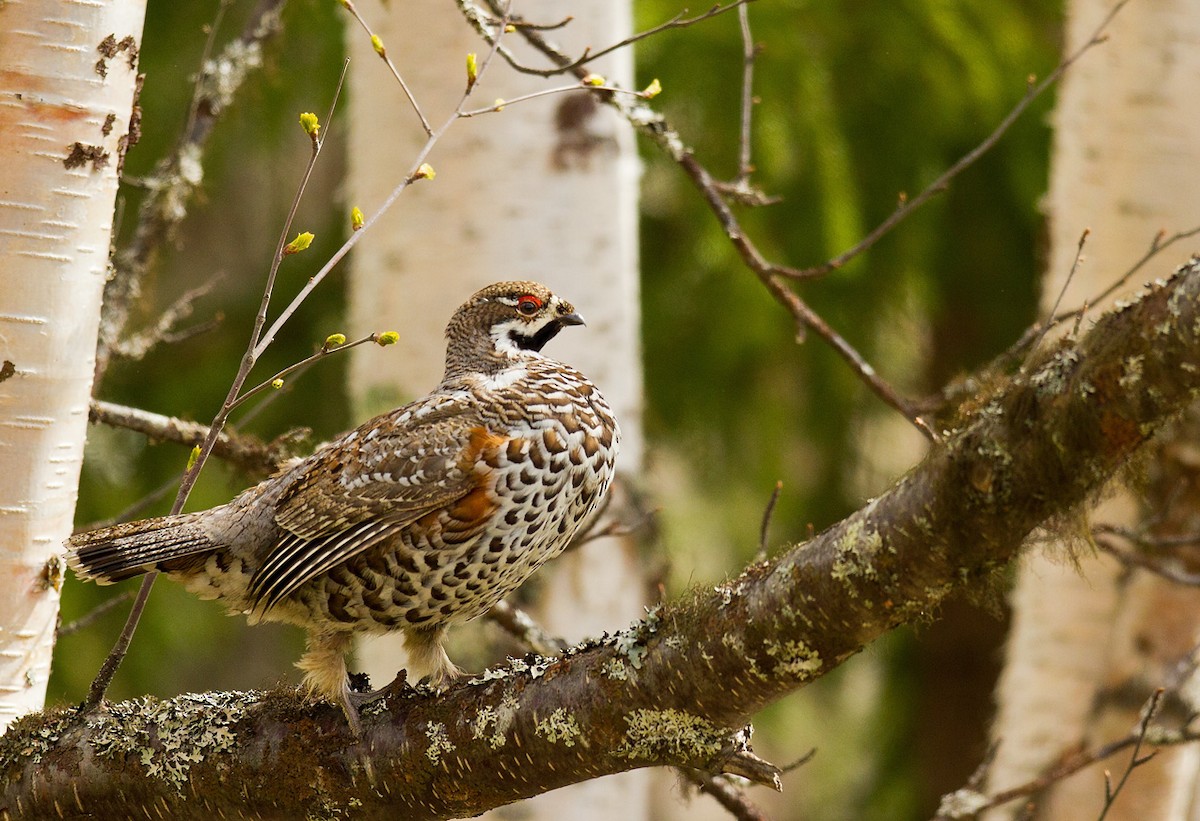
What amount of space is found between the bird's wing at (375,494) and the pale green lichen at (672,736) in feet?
2.65

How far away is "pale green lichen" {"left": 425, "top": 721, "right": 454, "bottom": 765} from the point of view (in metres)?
2.24

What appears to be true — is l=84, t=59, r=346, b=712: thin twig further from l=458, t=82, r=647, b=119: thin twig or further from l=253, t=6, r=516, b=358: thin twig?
l=458, t=82, r=647, b=119: thin twig

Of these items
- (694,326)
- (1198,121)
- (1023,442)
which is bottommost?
(1023,442)

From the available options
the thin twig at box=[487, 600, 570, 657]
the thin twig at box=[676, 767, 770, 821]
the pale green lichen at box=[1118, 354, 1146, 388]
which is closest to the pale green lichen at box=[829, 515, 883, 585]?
the pale green lichen at box=[1118, 354, 1146, 388]

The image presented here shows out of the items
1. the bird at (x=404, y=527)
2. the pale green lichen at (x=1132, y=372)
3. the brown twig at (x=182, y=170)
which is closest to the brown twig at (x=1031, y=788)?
the bird at (x=404, y=527)

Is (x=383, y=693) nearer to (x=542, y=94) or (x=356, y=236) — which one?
(x=356, y=236)

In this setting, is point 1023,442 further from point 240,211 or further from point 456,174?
point 240,211

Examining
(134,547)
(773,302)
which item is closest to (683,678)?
(134,547)

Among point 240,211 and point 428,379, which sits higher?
point 240,211

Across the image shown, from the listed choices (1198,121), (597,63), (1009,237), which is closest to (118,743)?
(597,63)

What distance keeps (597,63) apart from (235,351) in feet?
10.0

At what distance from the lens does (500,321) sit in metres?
3.19

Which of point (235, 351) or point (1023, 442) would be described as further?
point (235, 351)

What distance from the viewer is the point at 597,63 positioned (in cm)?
387
